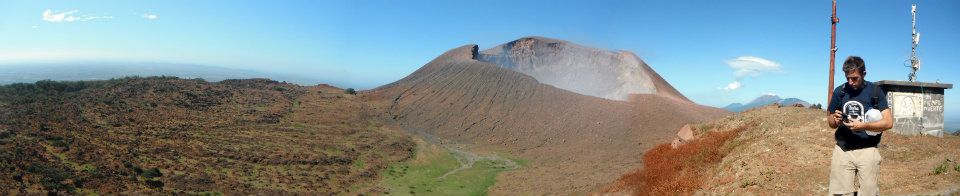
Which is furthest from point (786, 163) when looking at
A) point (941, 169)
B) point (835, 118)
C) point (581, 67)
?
point (581, 67)

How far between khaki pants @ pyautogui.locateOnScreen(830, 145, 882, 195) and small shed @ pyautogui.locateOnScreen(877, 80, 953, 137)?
1048 cm

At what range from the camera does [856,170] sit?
243 inches

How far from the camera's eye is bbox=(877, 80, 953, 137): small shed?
1416cm

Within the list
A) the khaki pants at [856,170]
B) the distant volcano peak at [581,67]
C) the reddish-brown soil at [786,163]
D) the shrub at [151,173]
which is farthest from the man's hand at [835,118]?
the distant volcano peak at [581,67]

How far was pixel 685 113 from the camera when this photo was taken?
46.6m

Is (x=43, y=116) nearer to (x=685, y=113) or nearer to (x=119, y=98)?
(x=119, y=98)

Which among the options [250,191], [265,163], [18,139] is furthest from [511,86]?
[18,139]

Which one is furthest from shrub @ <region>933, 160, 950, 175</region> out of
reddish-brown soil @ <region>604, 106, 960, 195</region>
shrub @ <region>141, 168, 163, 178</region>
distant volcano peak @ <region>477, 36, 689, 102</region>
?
distant volcano peak @ <region>477, 36, 689, 102</region>

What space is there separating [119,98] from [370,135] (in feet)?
72.2

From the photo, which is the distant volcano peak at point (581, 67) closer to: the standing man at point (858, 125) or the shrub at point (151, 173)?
the shrub at point (151, 173)

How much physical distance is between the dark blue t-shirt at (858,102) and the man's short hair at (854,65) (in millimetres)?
214

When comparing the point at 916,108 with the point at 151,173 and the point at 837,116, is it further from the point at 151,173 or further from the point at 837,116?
the point at 151,173

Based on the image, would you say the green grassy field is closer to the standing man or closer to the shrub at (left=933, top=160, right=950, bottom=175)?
the shrub at (left=933, top=160, right=950, bottom=175)

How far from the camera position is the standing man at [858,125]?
5707mm
